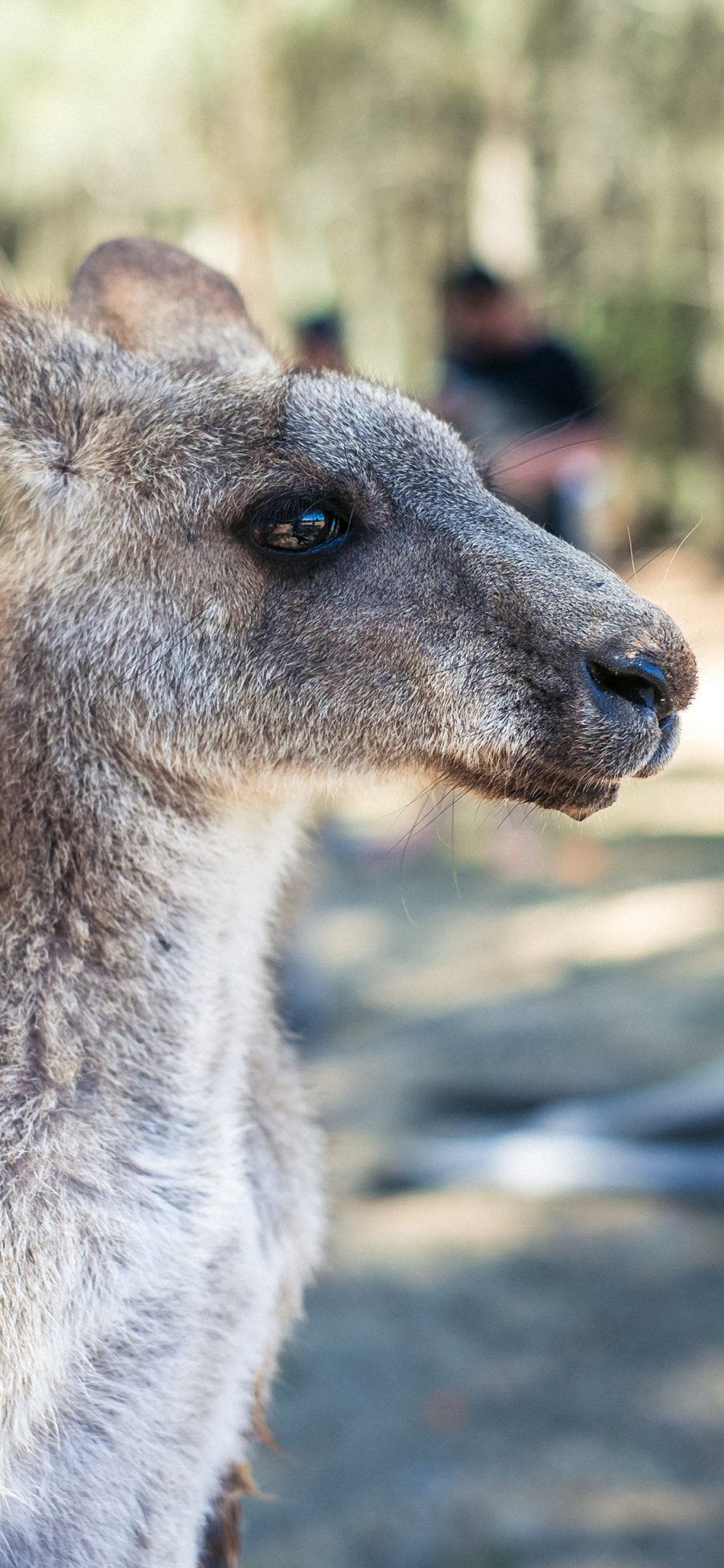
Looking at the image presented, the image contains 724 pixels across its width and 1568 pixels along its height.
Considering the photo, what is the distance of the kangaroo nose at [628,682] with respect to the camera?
1.85 m

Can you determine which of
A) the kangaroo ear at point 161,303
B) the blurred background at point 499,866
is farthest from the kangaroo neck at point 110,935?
the kangaroo ear at point 161,303

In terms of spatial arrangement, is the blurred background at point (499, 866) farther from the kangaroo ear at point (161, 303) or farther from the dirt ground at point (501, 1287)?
the kangaroo ear at point (161, 303)

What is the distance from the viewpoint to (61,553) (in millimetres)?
1993

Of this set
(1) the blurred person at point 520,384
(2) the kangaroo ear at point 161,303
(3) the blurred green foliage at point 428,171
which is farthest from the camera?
(3) the blurred green foliage at point 428,171

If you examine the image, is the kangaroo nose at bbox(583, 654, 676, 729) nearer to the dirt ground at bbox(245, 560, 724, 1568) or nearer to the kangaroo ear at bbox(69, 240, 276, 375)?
the dirt ground at bbox(245, 560, 724, 1568)

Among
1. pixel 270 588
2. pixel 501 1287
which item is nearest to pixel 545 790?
pixel 270 588

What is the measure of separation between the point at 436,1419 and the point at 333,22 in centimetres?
1146

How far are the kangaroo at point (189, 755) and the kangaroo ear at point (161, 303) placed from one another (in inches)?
3.1

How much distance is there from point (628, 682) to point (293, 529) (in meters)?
0.47

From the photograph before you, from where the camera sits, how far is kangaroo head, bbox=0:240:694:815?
1934 millimetres

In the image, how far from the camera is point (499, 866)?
28.5 ft

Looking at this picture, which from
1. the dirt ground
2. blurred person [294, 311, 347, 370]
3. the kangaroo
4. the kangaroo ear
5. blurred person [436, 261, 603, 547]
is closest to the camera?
the kangaroo

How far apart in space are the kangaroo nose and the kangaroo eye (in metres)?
0.39

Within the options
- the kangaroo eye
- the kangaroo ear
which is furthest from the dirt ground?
the kangaroo ear
